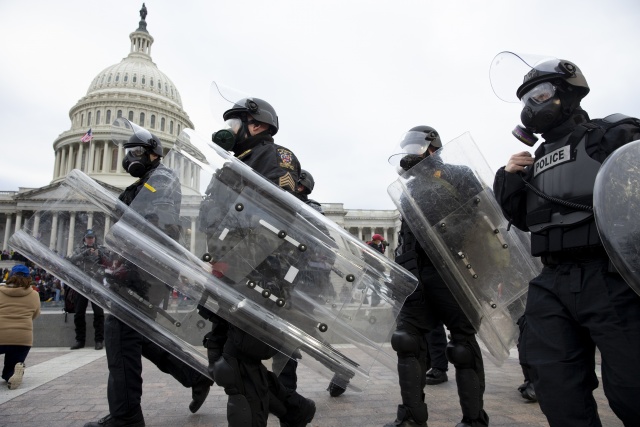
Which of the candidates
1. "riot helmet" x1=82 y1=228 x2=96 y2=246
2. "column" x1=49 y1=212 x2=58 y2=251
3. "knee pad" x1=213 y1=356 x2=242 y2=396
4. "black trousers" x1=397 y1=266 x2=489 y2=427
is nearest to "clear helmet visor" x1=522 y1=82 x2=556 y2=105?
"black trousers" x1=397 y1=266 x2=489 y2=427

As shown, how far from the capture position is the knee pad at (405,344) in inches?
127

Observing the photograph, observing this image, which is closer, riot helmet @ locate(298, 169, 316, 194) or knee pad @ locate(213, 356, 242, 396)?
knee pad @ locate(213, 356, 242, 396)

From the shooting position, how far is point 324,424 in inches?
134

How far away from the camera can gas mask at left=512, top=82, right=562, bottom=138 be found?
92.4 inches

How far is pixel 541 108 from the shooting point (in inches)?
92.5

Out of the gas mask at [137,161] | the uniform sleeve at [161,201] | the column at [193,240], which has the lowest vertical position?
the column at [193,240]

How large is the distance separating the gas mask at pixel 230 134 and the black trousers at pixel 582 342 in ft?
5.99

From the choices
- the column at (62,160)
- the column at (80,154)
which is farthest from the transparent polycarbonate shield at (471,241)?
the column at (62,160)

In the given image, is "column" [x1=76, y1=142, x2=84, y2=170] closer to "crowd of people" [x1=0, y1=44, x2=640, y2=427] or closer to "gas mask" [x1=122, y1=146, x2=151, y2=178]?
"gas mask" [x1=122, y1=146, x2=151, y2=178]

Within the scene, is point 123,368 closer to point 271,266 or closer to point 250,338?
point 250,338

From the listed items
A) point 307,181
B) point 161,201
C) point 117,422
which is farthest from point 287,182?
point 307,181

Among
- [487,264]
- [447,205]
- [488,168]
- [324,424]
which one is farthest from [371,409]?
[488,168]

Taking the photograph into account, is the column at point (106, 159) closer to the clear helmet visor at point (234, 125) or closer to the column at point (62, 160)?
the column at point (62, 160)

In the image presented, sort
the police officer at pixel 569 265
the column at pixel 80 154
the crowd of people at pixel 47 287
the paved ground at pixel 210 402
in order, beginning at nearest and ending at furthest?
the police officer at pixel 569 265, the paved ground at pixel 210 402, the crowd of people at pixel 47 287, the column at pixel 80 154
